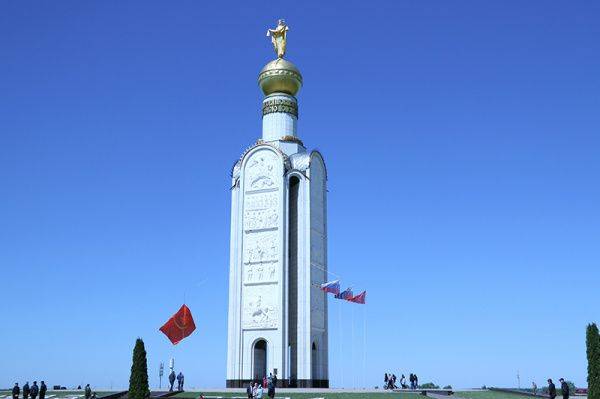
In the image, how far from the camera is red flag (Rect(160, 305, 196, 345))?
40.0m

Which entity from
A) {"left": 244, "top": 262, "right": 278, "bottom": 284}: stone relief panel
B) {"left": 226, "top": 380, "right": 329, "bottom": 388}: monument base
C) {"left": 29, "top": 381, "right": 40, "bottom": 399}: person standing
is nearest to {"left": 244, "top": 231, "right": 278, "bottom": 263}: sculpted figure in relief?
{"left": 244, "top": 262, "right": 278, "bottom": 284}: stone relief panel

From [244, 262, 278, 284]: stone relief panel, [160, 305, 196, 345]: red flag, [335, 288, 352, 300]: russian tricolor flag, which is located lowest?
[160, 305, 196, 345]: red flag

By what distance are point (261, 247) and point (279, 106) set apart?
8.69 meters

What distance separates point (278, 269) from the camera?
4156 cm

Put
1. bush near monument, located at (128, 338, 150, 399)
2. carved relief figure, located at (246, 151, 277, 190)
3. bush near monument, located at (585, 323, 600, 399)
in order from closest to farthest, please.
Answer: bush near monument, located at (585, 323, 600, 399) → bush near monument, located at (128, 338, 150, 399) → carved relief figure, located at (246, 151, 277, 190)

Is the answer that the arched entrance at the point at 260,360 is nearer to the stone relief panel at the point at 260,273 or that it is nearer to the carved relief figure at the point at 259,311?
the carved relief figure at the point at 259,311

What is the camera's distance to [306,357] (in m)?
40.4

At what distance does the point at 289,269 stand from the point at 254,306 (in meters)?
2.85

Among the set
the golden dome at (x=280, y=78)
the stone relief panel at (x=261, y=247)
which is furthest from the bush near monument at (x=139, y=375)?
the golden dome at (x=280, y=78)

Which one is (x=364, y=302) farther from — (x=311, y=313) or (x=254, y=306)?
(x=254, y=306)

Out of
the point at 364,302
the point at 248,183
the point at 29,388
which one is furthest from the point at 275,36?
the point at 29,388

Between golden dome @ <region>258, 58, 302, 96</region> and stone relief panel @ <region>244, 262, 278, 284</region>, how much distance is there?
422 inches

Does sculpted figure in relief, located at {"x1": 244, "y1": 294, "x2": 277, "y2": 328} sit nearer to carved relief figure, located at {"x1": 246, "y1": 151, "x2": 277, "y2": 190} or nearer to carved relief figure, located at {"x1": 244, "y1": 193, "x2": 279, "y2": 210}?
carved relief figure, located at {"x1": 244, "y1": 193, "x2": 279, "y2": 210}

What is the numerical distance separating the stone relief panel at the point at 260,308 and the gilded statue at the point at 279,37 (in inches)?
568
